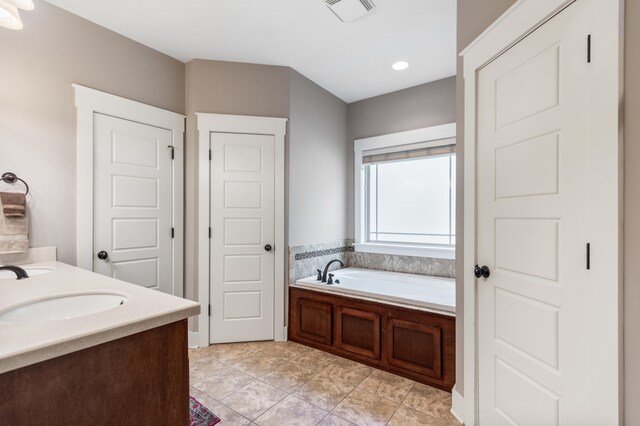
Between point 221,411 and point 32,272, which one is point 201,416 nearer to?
point 221,411

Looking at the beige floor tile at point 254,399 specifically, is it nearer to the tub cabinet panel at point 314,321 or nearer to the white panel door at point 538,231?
the tub cabinet panel at point 314,321

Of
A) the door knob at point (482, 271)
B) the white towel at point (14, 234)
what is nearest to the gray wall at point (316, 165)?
the door knob at point (482, 271)

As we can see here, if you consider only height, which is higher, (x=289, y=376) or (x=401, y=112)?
(x=401, y=112)

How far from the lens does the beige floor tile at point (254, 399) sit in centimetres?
189

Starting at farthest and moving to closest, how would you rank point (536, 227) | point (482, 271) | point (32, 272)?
point (32, 272), point (482, 271), point (536, 227)

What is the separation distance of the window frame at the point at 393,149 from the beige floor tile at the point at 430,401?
54.4 inches

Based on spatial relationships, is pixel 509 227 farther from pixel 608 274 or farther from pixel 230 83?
pixel 230 83

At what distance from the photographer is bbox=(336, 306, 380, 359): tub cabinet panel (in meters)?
2.46

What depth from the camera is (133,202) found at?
8.38 ft

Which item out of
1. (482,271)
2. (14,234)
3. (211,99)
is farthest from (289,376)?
(211,99)

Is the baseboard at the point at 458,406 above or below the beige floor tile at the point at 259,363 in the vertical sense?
above

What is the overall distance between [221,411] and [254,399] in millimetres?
220

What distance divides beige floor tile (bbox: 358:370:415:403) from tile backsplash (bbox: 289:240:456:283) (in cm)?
115

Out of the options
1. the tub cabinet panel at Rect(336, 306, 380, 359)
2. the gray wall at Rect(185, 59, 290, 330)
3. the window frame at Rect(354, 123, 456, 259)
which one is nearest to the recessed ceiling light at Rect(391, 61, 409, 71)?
the window frame at Rect(354, 123, 456, 259)
